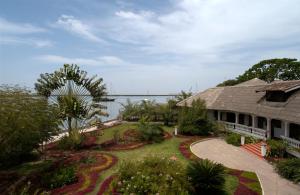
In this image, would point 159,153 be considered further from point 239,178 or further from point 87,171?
point 239,178

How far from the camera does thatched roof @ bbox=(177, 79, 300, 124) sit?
60.0 feet

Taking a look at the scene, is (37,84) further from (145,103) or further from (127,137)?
(145,103)

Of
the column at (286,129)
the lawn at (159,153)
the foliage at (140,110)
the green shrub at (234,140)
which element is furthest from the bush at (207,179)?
the foliage at (140,110)

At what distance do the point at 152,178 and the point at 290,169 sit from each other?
→ 26.9ft

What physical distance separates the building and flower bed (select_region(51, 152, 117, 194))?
513 inches

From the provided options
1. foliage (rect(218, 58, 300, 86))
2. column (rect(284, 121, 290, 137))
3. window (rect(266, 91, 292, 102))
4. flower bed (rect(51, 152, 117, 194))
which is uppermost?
foliage (rect(218, 58, 300, 86))

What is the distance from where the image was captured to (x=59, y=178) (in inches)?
519

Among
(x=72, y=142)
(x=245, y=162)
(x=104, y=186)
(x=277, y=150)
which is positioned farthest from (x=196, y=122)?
(x=104, y=186)

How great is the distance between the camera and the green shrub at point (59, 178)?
42.4 feet

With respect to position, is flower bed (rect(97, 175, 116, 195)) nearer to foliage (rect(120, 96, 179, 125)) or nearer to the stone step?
the stone step

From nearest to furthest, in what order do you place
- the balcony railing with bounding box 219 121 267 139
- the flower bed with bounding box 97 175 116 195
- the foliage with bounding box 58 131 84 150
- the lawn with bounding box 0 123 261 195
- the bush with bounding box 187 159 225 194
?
the bush with bounding box 187 159 225 194 → the flower bed with bounding box 97 175 116 195 → the lawn with bounding box 0 123 261 195 → the foliage with bounding box 58 131 84 150 → the balcony railing with bounding box 219 121 267 139

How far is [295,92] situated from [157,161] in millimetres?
13887

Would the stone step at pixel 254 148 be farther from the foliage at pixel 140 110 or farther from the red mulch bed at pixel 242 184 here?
the foliage at pixel 140 110

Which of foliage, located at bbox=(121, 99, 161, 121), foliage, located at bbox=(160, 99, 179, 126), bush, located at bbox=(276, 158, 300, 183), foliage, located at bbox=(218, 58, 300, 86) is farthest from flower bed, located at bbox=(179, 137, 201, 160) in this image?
foliage, located at bbox=(218, 58, 300, 86)
